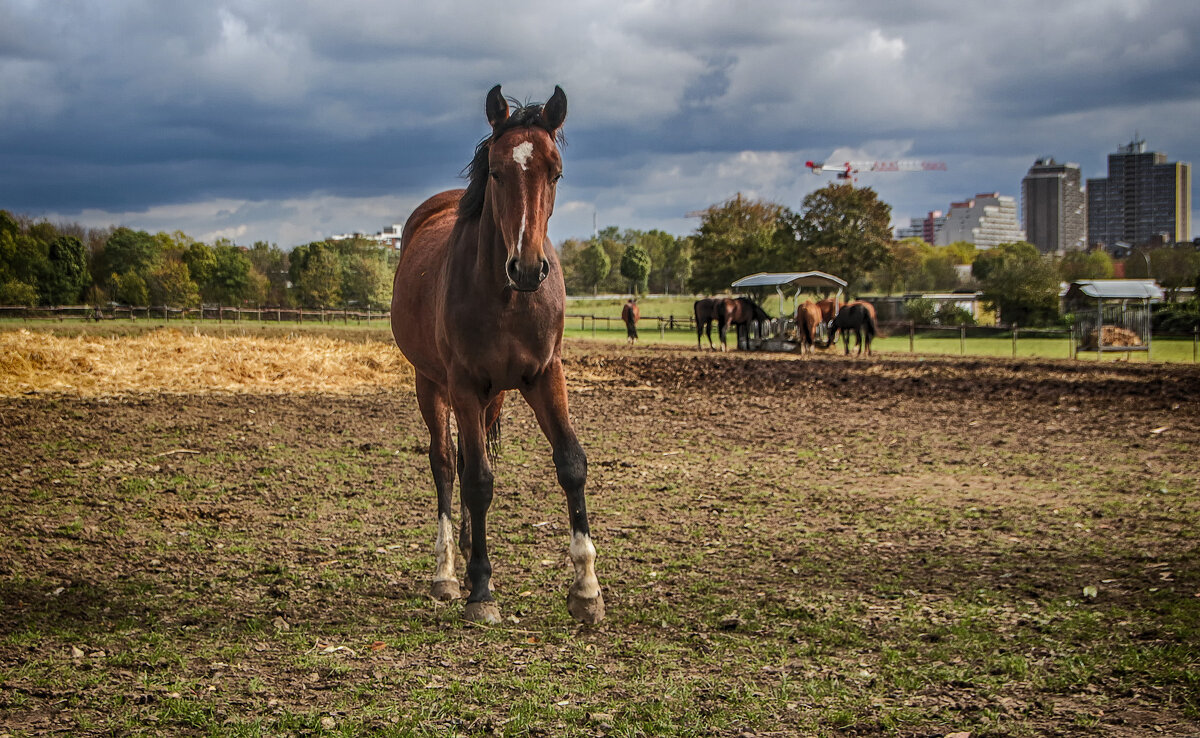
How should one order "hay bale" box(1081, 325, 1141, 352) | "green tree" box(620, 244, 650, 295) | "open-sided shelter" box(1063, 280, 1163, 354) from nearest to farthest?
"open-sided shelter" box(1063, 280, 1163, 354), "hay bale" box(1081, 325, 1141, 352), "green tree" box(620, 244, 650, 295)

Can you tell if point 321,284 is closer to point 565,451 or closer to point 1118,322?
point 1118,322

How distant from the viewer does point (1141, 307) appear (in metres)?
28.9

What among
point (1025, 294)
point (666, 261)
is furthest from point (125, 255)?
point (666, 261)

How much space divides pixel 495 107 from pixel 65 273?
52.6 metres

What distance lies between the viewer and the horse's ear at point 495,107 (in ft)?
14.3

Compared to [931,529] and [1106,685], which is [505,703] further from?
[931,529]

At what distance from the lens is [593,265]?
98.6 meters

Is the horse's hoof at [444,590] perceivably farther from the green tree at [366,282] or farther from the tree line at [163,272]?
the green tree at [366,282]

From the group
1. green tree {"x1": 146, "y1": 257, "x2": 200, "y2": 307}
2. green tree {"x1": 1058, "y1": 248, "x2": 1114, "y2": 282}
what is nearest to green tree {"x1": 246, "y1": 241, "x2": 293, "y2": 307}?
Result: green tree {"x1": 146, "y1": 257, "x2": 200, "y2": 307}

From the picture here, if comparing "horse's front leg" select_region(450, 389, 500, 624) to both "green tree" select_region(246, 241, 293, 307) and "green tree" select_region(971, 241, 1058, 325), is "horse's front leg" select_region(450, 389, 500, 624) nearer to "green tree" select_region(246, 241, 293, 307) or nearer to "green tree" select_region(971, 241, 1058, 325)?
"green tree" select_region(971, 241, 1058, 325)

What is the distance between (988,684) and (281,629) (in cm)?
337

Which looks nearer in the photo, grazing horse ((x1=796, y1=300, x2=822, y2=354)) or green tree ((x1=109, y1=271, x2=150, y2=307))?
grazing horse ((x1=796, y1=300, x2=822, y2=354))

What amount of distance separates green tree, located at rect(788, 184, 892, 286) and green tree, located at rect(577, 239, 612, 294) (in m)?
44.6

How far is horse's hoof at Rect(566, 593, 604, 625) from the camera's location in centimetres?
423
